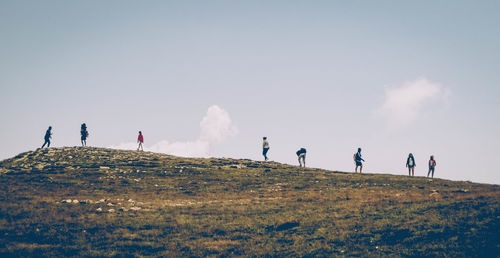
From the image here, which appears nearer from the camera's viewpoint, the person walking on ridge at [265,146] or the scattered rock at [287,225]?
the scattered rock at [287,225]

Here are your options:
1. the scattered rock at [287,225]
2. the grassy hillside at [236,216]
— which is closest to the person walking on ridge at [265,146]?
the grassy hillside at [236,216]

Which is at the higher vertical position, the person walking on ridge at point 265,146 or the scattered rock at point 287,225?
the person walking on ridge at point 265,146

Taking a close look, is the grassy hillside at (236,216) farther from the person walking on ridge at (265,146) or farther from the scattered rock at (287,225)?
the person walking on ridge at (265,146)

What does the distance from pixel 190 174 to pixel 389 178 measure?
21.6 meters

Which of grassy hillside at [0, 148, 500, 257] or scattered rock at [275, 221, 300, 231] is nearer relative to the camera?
grassy hillside at [0, 148, 500, 257]

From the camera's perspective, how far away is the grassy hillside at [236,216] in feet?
48.1

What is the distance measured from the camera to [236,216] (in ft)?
67.5

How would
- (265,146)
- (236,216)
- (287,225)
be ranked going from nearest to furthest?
(287,225) < (236,216) < (265,146)

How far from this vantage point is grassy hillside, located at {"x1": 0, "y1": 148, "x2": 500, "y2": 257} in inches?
578

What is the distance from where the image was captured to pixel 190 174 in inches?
1412

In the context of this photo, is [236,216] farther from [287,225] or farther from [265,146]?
[265,146]

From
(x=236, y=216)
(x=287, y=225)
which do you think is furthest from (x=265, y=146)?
(x=287, y=225)

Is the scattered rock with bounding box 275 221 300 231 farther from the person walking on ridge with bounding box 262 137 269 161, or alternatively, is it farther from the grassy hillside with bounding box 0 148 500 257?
the person walking on ridge with bounding box 262 137 269 161

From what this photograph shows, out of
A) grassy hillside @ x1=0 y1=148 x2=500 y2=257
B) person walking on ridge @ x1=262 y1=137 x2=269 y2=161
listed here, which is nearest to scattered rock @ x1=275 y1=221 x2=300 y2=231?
grassy hillside @ x1=0 y1=148 x2=500 y2=257
